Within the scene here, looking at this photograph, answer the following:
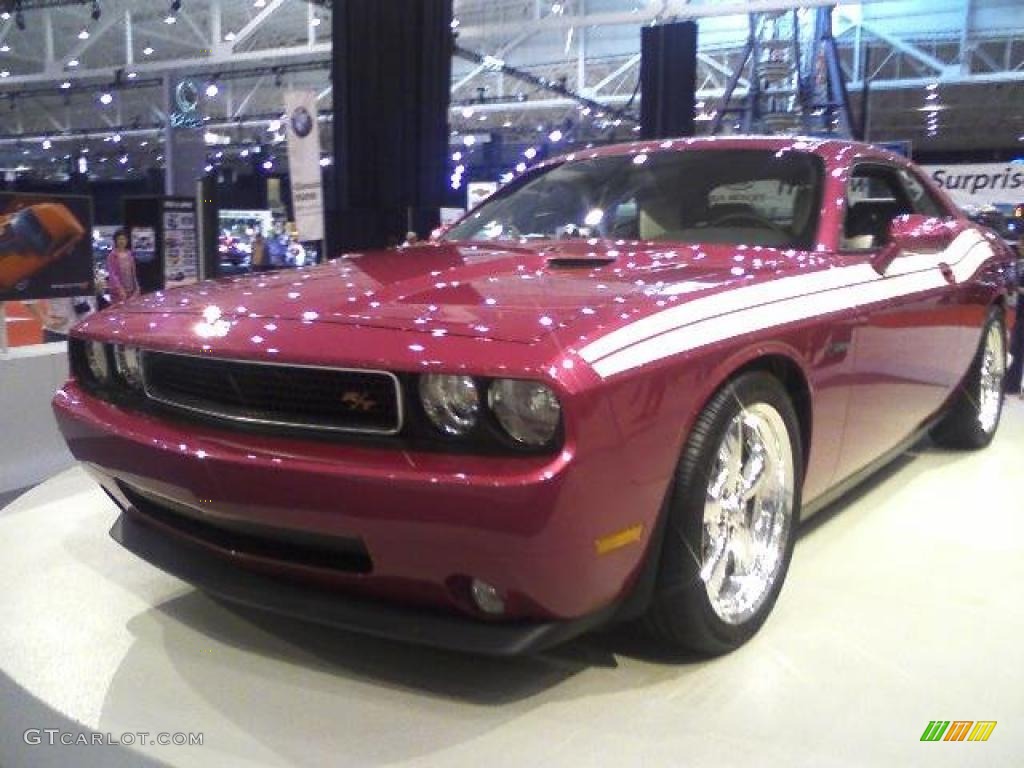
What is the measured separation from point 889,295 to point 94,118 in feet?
104

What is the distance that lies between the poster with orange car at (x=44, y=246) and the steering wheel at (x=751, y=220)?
12.1 feet

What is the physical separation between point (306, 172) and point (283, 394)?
4668 mm

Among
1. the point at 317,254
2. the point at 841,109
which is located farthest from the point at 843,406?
the point at 841,109

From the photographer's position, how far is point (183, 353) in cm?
195

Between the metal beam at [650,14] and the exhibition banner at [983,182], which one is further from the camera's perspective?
the metal beam at [650,14]

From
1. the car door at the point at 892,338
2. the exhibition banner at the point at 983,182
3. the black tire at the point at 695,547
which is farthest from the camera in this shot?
the exhibition banner at the point at 983,182

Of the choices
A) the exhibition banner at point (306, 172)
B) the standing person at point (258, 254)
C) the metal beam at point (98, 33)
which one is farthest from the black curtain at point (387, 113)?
the metal beam at point (98, 33)

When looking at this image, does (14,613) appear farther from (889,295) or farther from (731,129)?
(731,129)

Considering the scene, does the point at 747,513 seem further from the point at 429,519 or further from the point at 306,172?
the point at 306,172

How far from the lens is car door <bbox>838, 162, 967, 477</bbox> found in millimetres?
2645

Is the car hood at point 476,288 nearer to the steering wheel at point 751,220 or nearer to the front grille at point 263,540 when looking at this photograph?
the steering wheel at point 751,220

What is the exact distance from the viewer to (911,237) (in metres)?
2.78

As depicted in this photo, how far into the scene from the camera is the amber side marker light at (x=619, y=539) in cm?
168

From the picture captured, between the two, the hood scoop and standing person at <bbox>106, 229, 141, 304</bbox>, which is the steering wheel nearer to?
the hood scoop
